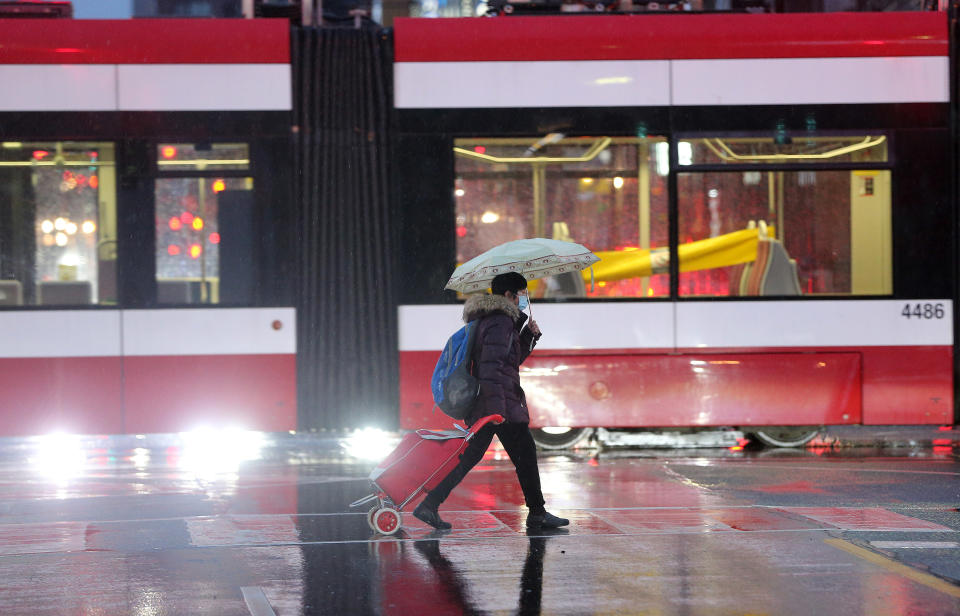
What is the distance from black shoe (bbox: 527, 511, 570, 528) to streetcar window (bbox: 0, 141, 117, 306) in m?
4.62

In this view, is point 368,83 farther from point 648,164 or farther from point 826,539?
point 826,539

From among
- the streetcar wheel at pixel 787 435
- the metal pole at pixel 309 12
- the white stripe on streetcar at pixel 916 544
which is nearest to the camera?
the white stripe on streetcar at pixel 916 544

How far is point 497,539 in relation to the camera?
7.05m

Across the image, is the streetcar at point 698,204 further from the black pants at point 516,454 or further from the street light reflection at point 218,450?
the black pants at point 516,454

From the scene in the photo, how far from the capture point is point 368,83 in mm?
10344

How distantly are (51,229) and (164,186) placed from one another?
1003mm

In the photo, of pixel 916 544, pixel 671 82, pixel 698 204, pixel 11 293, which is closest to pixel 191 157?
pixel 11 293

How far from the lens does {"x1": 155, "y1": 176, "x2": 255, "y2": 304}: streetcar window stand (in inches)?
401

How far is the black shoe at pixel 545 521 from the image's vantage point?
23.9 ft

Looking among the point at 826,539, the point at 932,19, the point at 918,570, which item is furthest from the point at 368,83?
the point at 918,570

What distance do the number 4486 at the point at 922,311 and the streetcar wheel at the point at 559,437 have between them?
294 cm

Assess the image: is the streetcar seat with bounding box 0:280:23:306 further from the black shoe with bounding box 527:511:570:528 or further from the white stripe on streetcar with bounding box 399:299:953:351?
the black shoe with bounding box 527:511:570:528

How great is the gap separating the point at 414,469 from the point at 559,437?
156 inches

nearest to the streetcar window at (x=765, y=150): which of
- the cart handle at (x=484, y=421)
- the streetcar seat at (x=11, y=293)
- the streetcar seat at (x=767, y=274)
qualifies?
the streetcar seat at (x=767, y=274)
